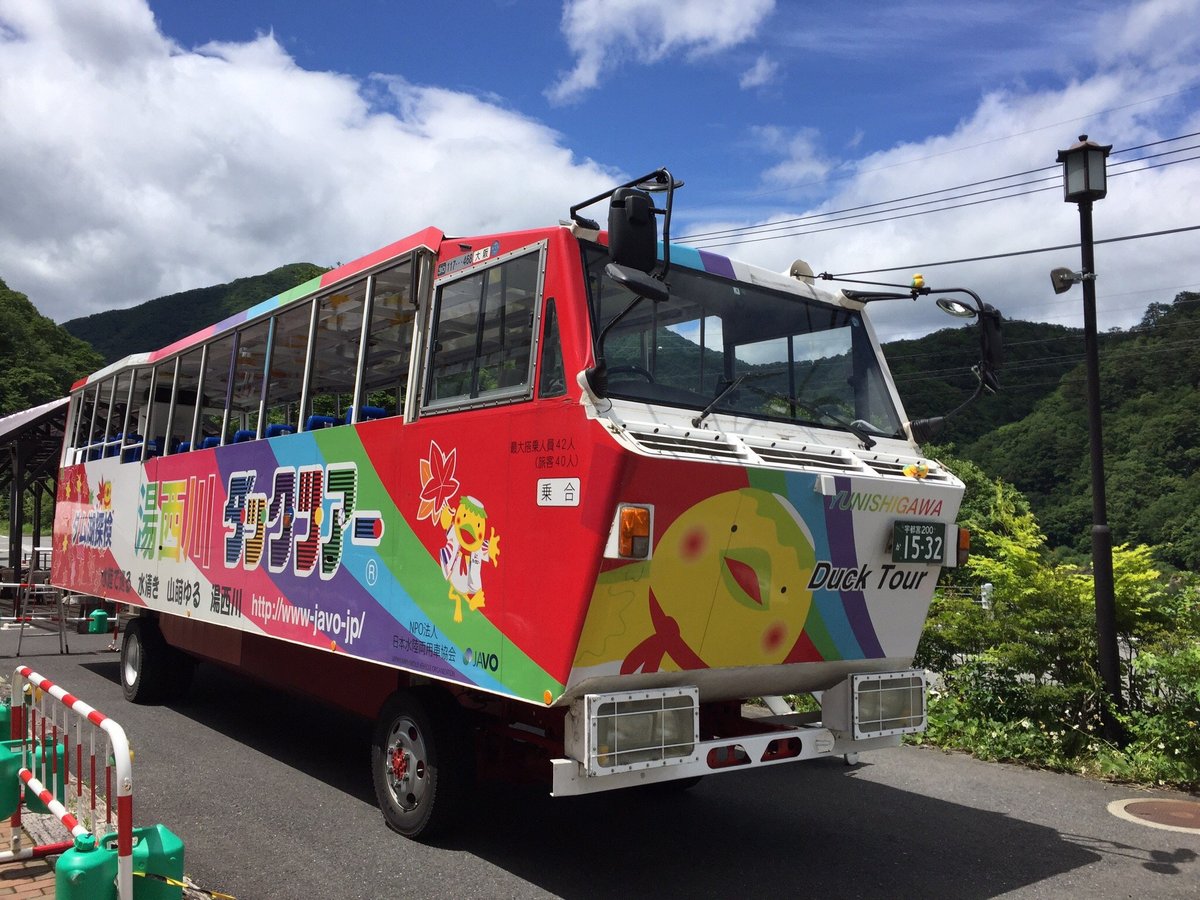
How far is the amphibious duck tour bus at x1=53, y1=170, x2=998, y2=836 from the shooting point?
4469 millimetres

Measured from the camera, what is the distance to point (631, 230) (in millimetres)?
4168

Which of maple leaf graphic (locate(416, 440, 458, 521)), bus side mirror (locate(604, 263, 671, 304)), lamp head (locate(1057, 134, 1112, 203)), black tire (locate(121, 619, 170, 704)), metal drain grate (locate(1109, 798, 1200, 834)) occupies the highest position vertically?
lamp head (locate(1057, 134, 1112, 203))

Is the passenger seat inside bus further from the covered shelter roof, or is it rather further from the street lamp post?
the covered shelter roof

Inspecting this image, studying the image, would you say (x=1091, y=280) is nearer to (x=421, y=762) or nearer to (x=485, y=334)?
(x=485, y=334)

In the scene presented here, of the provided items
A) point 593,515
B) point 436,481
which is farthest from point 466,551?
point 593,515

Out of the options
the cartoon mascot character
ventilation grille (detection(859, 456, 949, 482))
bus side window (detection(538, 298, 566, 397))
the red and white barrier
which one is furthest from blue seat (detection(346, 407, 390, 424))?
ventilation grille (detection(859, 456, 949, 482))

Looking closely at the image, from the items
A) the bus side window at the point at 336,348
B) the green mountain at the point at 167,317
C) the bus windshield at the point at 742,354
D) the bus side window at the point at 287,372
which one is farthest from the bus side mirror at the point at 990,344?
the green mountain at the point at 167,317

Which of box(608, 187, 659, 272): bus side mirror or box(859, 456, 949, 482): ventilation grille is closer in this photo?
box(608, 187, 659, 272): bus side mirror

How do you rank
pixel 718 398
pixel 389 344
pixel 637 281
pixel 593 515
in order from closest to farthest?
pixel 637 281 → pixel 593 515 → pixel 718 398 → pixel 389 344

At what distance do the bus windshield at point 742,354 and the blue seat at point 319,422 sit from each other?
2632 mm

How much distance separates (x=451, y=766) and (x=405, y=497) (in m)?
1.50

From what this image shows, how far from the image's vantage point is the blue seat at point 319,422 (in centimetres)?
679

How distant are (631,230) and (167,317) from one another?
111 metres

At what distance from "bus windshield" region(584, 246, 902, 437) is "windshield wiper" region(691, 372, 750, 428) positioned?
0.01 meters
